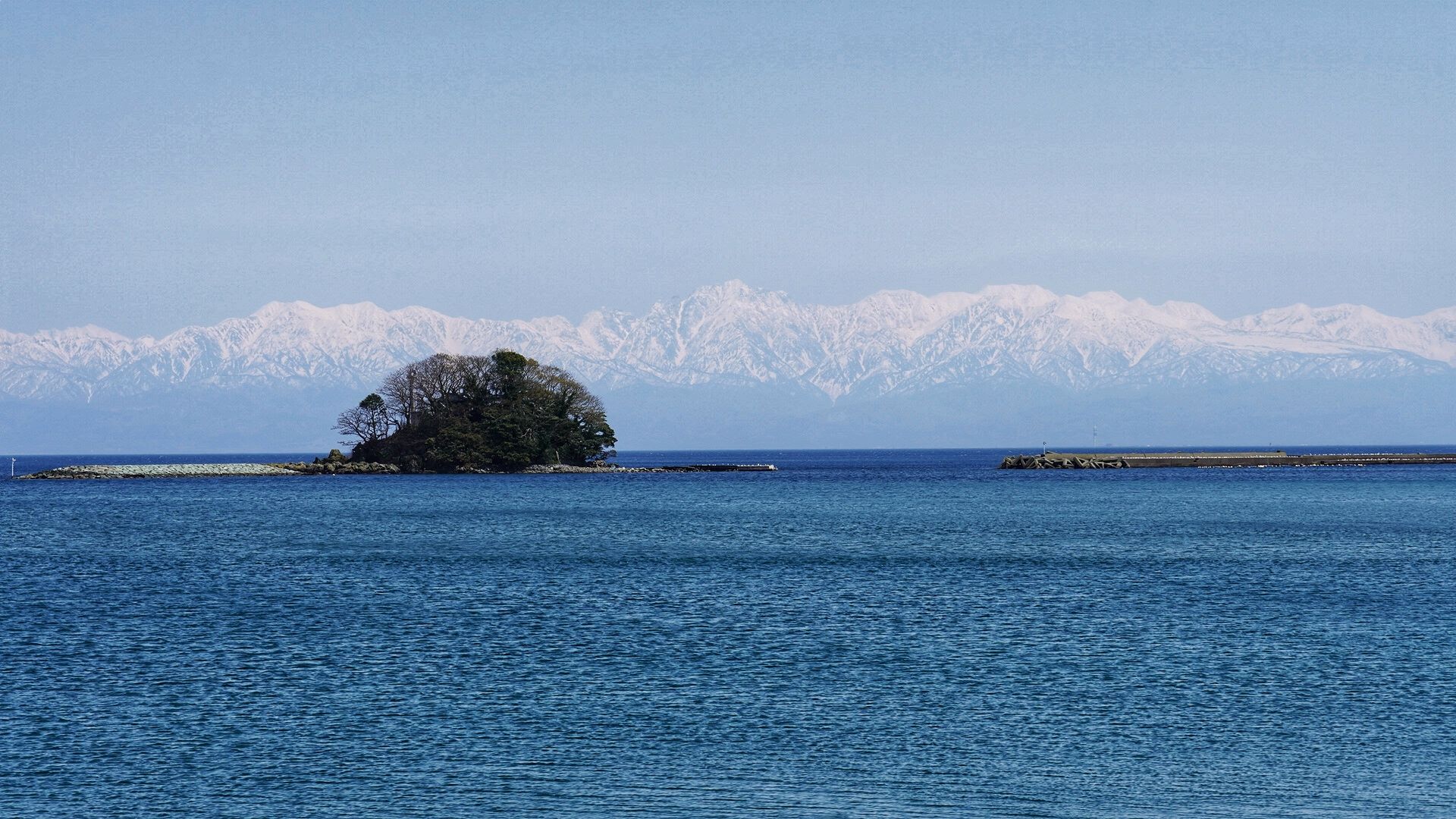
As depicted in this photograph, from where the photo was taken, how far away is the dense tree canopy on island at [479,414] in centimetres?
17262

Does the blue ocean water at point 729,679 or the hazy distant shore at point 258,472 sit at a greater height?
the hazy distant shore at point 258,472

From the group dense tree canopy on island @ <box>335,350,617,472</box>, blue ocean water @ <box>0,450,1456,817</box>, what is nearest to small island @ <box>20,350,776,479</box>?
dense tree canopy on island @ <box>335,350,617,472</box>

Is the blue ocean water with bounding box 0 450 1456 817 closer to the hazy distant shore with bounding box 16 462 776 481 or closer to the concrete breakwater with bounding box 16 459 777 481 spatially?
the hazy distant shore with bounding box 16 462 776 481

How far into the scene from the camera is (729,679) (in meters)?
33.1

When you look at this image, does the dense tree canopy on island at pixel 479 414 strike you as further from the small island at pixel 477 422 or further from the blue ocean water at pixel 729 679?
the blue ocean water at pixel 729 679

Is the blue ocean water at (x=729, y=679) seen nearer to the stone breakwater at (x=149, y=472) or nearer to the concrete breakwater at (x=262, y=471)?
the concrete breakwater at (x=262, y=471)

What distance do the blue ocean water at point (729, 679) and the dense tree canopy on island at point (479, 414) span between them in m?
98.4

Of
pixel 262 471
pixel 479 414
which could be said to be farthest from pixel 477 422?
pixel 262 471

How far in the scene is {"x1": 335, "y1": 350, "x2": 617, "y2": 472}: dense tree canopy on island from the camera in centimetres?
17262

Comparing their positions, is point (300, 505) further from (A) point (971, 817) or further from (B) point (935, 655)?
(A) point (971, 817)

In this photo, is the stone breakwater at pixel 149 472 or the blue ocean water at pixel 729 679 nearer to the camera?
the blue ocean water at pixel 729 679

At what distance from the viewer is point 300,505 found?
4545 inches

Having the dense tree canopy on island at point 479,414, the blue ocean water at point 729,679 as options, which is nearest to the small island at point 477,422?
the dense tree canopy on island at point 479,414

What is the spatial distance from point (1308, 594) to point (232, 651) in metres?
36.0
